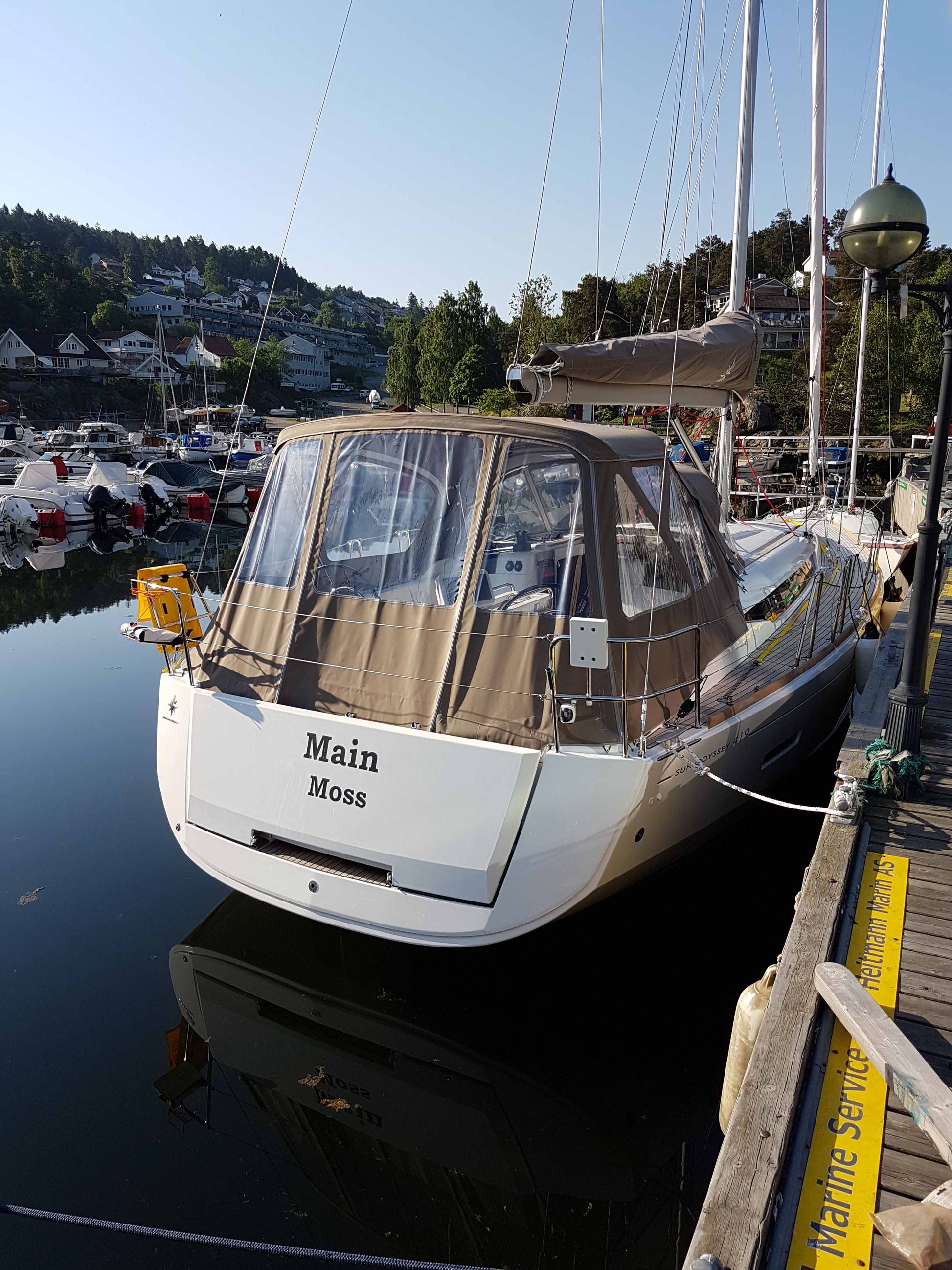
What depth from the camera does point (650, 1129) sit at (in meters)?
4.21

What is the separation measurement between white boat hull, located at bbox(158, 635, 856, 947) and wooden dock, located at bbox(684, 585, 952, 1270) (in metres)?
0.91

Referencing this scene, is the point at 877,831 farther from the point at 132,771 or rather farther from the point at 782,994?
the point at 132,771

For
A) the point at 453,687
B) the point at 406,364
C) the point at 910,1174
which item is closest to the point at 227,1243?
the point at 910,1174

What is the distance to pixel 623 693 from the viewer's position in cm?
466

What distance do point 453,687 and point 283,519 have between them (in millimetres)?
1788

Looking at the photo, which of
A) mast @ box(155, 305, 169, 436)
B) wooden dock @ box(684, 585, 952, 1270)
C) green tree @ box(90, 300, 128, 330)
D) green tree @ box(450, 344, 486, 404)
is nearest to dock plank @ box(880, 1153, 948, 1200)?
wooden dock @ box(684, 585, 952, 1270)

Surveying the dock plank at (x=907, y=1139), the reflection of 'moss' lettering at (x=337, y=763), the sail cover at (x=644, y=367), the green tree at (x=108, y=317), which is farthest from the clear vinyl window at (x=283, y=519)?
the green tree at (x=108, y=317)

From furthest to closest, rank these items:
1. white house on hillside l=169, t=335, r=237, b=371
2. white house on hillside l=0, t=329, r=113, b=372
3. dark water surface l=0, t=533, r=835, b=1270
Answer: white house on hillside l=169, t=335, r=237, b=371, white house on hillside l=0, t=329, r=113, b=372, dark water surface l=0, t=533, r=835, b=1270

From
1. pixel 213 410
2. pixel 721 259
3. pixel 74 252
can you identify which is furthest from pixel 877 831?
pixel 74 252

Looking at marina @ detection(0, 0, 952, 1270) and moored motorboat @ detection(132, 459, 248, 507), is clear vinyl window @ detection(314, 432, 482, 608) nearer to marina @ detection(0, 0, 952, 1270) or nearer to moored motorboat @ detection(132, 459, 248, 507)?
marina @ detection(0, 0, 952, 1270)

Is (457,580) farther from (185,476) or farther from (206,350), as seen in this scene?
(206,350)

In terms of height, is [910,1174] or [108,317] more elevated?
[108,317]

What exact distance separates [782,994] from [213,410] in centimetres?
5835

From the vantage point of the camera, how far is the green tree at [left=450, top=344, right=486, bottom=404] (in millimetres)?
53812
